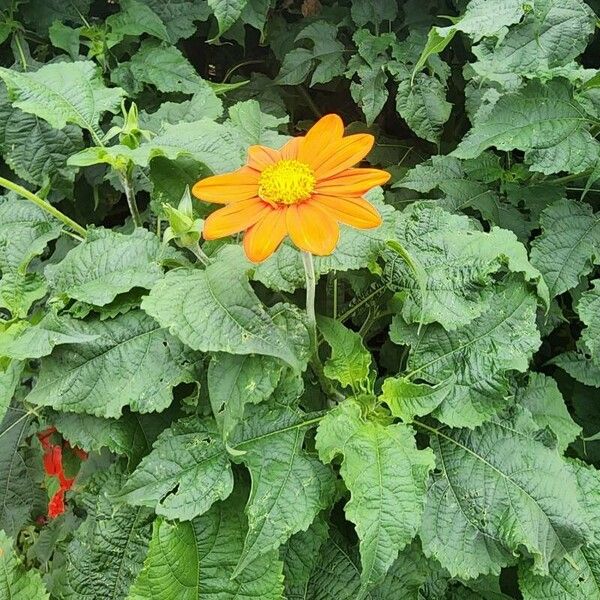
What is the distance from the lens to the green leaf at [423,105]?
1458mm

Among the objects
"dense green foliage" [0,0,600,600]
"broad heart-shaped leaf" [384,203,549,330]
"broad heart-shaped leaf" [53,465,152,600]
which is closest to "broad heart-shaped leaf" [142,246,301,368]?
"dense green foliage" [0,0,600,600]

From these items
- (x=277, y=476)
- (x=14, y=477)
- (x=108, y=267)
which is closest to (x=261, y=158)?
(x=108, y=267)

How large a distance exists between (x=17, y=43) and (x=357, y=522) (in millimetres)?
1272

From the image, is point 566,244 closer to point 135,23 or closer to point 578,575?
point 578,575

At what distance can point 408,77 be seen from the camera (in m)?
1.46

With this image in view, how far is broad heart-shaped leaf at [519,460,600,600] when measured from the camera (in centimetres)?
103

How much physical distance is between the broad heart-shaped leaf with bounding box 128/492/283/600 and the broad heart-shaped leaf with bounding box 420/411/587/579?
0.23 meters

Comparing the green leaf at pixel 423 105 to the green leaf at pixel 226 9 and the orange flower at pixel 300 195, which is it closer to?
the green leaf at pixel 226 9

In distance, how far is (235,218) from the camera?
0.80 metres

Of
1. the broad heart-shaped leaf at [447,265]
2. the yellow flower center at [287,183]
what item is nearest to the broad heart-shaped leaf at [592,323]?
the broad heart-shaped leaf at [447,265]

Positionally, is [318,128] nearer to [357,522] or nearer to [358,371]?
[358,371]

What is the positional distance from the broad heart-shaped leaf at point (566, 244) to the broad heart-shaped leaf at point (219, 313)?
1.81 feet

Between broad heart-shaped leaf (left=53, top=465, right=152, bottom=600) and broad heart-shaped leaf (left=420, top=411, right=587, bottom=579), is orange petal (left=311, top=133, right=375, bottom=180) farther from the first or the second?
→ broad heart-shaped leaf (left=53, top=465, right=152, bottom=600)

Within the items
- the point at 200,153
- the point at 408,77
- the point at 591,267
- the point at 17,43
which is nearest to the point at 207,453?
the point at 200,153
